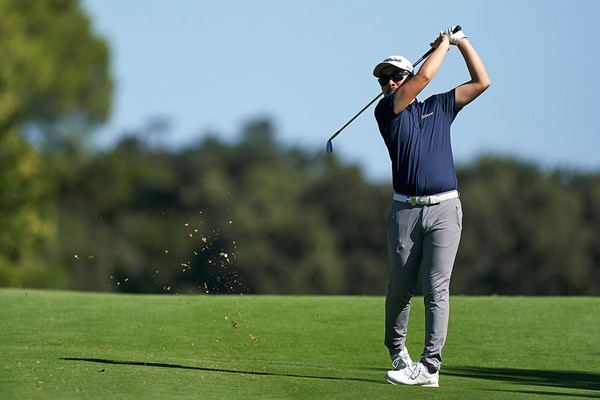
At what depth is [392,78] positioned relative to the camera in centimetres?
1005

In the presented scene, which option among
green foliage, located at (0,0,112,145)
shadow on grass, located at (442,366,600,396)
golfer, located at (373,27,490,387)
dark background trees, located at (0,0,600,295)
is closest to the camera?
golfer, located at (373,27,490,387)

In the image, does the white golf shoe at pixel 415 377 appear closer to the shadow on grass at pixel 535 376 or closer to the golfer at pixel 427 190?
the golfer at pixel 427 190

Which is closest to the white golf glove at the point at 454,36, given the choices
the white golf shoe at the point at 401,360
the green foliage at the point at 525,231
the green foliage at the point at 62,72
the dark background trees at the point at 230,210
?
the white golf shoe at the point at 401,360

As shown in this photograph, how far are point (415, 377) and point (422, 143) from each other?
5.43 ft

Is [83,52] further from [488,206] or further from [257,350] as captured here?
[257,350]

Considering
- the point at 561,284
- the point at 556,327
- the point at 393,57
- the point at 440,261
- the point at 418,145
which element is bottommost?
the point at 561,284

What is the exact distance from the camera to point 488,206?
67250 millimetres

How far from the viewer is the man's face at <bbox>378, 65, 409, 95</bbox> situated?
1002 centimetres

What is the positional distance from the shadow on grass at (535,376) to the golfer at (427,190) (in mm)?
1081

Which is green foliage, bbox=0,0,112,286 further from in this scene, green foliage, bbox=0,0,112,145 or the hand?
the hand

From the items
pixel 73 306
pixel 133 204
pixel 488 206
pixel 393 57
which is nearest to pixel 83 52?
pixel 133 204

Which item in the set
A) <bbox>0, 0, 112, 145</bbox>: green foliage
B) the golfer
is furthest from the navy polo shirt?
<bbox>0, 0, 112, 145</bbox>: green foliage

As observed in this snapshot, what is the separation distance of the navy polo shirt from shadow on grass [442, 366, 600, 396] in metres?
1.82

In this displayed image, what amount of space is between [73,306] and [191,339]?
93.3 inches
